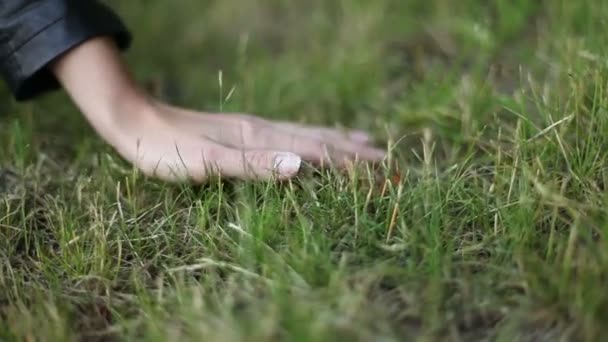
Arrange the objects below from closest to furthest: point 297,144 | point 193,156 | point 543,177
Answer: point 543,177 < point 193,156 < point 297,144

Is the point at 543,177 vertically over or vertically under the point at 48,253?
over

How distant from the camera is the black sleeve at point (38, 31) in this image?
1.50m

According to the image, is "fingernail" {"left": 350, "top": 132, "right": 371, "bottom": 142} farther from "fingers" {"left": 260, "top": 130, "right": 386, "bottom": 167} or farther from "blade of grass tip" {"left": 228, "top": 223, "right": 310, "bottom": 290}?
"blade of grass tip" {"left": 228, "top": 223, "right": 310, "bottom": 290}

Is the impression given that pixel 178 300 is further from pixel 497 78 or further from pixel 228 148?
pixel 497 78

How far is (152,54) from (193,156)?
2.95 feet

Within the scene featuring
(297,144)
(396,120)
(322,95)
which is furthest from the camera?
(322,95)

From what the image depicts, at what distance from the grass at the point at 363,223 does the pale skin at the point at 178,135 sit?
4cm

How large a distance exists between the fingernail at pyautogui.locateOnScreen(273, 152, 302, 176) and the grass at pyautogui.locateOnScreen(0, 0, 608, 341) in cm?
4

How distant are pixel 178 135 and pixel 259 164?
0.20 metres

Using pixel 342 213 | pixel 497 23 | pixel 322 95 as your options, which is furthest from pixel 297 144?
pixel 497 23

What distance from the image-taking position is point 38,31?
1.50 m

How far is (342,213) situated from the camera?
1.32 m

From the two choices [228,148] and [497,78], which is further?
[497,78]

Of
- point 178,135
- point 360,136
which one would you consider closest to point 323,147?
point 360,136
